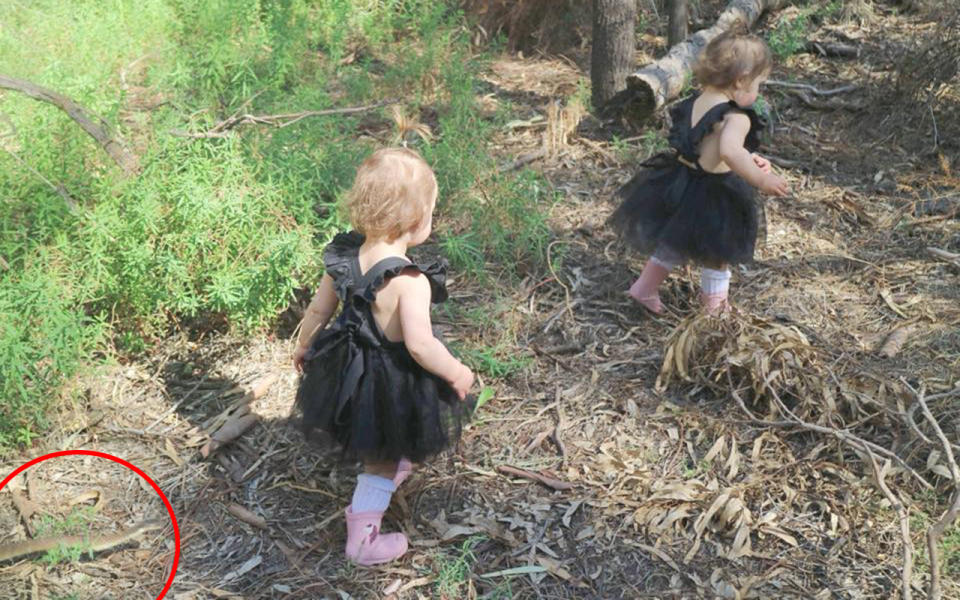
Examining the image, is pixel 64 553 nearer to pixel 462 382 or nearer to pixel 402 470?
pixel 402 470

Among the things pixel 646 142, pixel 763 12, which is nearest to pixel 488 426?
pixel 646 142

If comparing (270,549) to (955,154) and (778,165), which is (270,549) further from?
(955,154)

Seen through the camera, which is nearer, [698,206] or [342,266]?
[342,266]

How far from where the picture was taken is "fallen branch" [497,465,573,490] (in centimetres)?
314

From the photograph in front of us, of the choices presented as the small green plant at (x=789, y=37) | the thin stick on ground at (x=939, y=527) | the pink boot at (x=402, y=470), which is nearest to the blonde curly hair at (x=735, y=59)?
the thin stick on ground at (x=939, y=527)

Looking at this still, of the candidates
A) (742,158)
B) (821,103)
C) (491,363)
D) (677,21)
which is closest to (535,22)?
(677,21)

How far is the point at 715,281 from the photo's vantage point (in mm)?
3857

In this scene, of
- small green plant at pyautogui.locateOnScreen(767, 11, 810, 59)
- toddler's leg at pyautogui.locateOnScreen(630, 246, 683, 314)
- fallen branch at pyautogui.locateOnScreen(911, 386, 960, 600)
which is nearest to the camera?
fallen branch at pyautogui.locateOnScreen(911, 386, 960, 600)

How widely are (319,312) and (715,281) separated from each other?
184 centimetres

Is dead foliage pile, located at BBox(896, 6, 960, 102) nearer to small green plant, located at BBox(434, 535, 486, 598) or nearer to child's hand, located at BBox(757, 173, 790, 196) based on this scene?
child's hand, located at BBox(757, 173, 790, 196)

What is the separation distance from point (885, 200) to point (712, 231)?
1.71 meters

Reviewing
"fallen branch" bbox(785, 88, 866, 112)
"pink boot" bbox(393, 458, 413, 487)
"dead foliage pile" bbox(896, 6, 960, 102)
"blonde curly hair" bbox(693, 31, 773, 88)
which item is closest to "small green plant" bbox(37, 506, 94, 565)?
"pink boot" bbox(393, 458, 413, 487)

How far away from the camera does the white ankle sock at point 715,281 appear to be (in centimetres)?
385

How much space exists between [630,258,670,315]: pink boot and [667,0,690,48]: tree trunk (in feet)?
9.01
